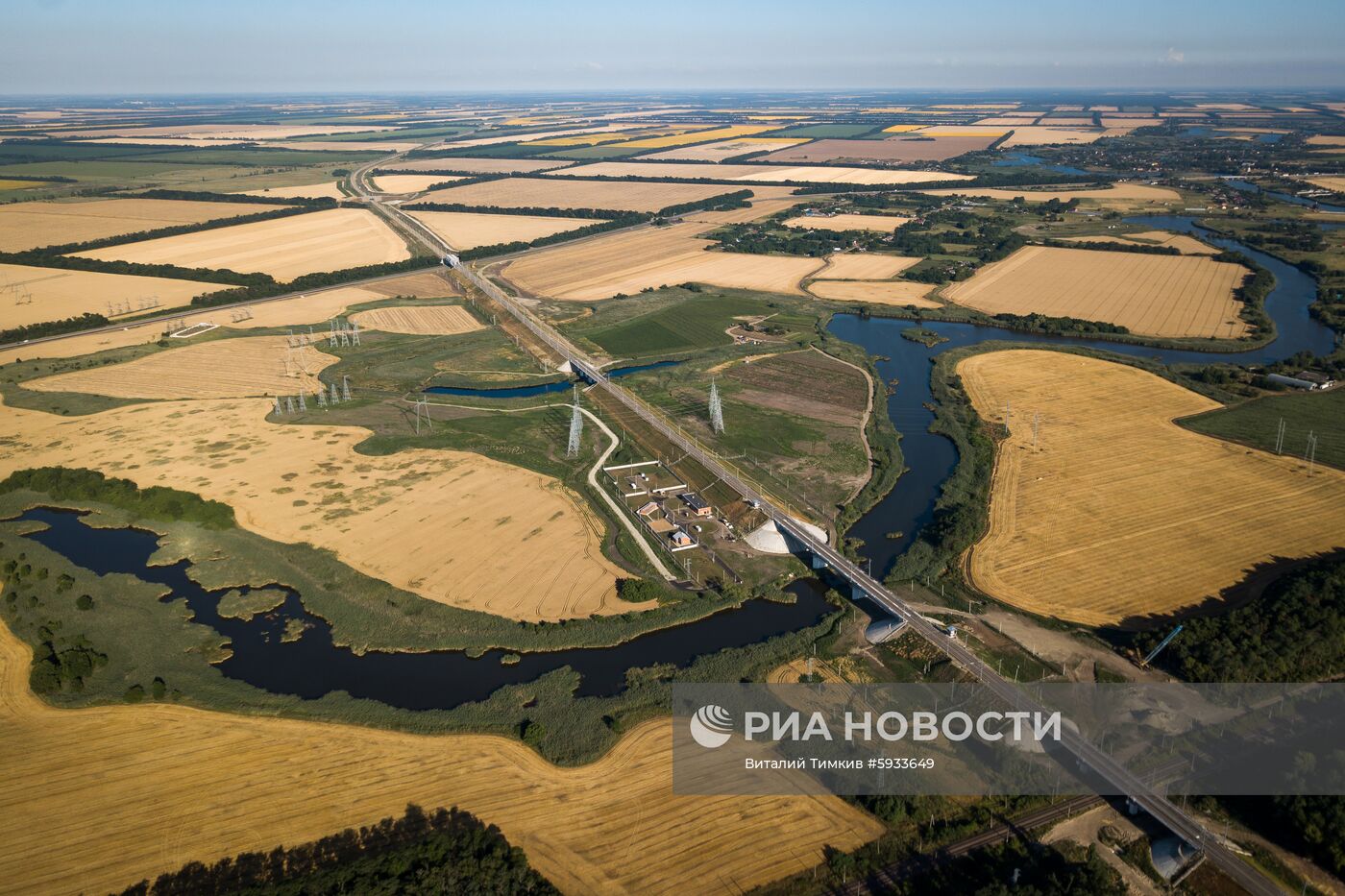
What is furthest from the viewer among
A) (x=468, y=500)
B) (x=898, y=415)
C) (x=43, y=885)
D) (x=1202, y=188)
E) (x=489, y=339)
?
(x=1202, y=188)

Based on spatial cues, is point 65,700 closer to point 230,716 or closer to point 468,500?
point 230,716

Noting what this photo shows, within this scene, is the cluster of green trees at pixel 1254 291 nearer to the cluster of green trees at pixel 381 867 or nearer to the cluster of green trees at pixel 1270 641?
the cluster of green trees at pixel 1270 641

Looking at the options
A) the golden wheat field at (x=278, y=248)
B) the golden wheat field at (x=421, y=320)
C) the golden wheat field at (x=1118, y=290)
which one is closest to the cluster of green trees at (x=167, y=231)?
the golden wheat field at (x=278, y=248)

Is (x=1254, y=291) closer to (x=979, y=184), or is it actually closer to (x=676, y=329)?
(x=676, y=329)

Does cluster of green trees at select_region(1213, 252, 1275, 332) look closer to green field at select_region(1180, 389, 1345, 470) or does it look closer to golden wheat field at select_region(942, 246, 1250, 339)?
golden wheat field at select_region(942, 246, 1250, 339)

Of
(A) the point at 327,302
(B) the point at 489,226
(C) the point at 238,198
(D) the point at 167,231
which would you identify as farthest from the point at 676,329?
(C) the point at 238,198

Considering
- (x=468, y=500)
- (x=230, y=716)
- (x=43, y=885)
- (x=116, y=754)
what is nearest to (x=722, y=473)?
(x=468, y=500)
